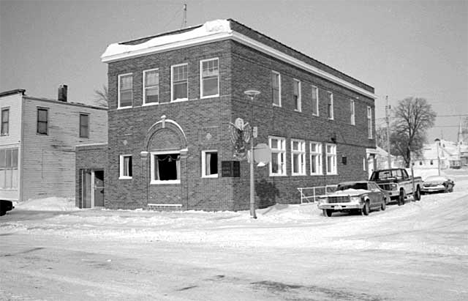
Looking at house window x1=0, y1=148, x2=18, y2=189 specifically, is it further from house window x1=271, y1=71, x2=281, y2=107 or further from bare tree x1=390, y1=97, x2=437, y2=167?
bare tree x1=390, y1=97, x2=437, y2=167

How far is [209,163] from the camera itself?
23031 mm

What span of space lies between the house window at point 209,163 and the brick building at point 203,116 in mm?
49

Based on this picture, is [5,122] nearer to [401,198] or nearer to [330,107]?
[330,107]

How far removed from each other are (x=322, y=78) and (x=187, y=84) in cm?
1164

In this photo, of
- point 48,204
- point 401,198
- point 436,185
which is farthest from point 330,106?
point 48,204

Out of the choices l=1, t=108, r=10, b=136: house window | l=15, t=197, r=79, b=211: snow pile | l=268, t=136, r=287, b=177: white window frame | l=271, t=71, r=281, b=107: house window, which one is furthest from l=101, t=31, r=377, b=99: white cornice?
l=1, t=108, r=10, b=136: house window

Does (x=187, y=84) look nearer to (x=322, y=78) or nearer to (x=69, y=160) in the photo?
(x=322, y=78)

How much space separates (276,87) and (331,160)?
8375mm

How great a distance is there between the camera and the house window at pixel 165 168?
2403cm

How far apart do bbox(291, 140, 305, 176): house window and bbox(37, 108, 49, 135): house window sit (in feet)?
59.7

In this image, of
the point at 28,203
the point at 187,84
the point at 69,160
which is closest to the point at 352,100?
the point at 187,84

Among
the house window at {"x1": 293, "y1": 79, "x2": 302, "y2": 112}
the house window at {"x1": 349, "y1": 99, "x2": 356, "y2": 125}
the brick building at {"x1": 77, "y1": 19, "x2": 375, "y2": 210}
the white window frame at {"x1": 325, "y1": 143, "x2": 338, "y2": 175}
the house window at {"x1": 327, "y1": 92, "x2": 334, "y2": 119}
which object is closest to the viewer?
the brick building at {"x1": 77, "y1": 19, "x2": 375, "y2": 210}

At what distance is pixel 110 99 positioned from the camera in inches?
1048

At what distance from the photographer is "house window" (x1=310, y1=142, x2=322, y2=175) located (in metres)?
30.0
